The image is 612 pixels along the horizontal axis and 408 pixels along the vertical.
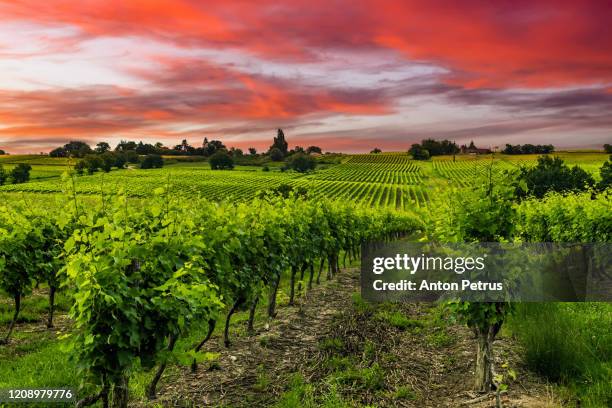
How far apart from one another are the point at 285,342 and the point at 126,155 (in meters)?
130

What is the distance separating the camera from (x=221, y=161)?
13988 cm

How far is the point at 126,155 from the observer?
424ft

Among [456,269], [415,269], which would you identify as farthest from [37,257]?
[456,269]

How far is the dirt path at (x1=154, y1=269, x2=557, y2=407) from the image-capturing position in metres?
7.58

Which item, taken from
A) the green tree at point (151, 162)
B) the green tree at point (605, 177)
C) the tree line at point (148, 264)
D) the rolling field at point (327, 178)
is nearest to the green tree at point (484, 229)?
the tree line at point (148, 264)

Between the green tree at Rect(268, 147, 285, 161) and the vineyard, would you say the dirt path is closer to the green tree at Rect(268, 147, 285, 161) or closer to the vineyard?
the vineyard

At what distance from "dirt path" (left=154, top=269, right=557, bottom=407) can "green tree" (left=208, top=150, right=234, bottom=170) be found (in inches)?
5121

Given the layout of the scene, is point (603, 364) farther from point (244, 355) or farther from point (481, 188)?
point (244, 355)

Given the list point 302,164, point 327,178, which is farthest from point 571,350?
point 302,164

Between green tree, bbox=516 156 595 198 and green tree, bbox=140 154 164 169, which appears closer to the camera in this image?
green tree, bbox=516 156 595 198

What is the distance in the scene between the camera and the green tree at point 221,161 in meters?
139

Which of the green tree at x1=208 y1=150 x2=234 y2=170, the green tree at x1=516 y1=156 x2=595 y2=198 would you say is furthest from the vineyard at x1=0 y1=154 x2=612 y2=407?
the green tree at x1=208 y1=150 x2=234 y2=170

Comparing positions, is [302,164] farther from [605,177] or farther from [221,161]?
[605,177]

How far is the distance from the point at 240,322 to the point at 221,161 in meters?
131
